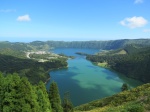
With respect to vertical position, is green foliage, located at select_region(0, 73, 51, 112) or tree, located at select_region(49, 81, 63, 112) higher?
green foliage, located at select_region(0, 73, 51, 112)

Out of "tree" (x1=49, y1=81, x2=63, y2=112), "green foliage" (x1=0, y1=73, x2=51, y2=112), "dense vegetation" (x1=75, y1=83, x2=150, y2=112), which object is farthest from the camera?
"tree" (x1=49, y1=81, x2=63, y2=112)

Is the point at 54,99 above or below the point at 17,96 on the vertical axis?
below

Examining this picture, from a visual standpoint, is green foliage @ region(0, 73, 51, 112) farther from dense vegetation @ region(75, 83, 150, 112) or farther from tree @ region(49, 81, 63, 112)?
dense vegetation @ region(75, 83, 150, 112)

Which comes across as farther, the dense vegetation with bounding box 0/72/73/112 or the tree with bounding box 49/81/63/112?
the tree with bounding box 49/81/63/112

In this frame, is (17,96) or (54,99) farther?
(54,99)

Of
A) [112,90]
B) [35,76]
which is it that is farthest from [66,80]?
[112,90]

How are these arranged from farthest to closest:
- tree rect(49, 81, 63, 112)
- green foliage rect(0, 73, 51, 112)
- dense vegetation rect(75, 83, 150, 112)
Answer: tree rect(49, 81, 63, 112) < green foliage rect(0, 73, 51, 112) < dense vegetation rect(75, 83, 150, 112)

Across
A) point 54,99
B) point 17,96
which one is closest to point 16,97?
point 17,96

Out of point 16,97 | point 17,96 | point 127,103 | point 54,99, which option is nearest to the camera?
point 17,96

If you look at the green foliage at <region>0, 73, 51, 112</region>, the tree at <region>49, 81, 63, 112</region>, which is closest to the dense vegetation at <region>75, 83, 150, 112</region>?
the tree at <region>49, 81, 63, 112</region>

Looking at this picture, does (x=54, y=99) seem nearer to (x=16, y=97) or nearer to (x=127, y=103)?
(x=16, y=97)

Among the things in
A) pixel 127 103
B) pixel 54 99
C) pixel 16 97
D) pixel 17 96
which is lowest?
pixel 127 103

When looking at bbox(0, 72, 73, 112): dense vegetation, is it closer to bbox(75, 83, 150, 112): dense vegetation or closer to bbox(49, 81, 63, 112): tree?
bbox(49, 81, 63, 112): tree

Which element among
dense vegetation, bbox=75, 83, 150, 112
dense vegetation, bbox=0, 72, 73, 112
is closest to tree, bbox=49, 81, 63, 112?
dense vegetation, bbox=0, 72, 73, 112
